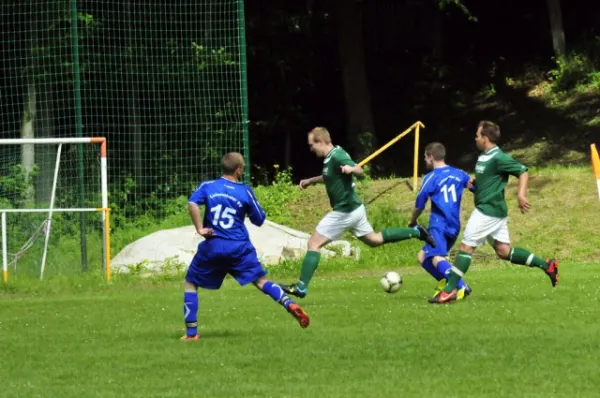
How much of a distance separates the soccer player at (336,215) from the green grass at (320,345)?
1.62 ft

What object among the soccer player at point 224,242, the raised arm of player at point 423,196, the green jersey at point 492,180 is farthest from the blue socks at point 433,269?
the soccer player at point 224,242

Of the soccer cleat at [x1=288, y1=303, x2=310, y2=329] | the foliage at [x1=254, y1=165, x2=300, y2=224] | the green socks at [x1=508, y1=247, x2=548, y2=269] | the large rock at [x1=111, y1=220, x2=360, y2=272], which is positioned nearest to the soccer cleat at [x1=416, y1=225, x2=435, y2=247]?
the green socks at [x1=508, y1=247, x2=548, y2=269]

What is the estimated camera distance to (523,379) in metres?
8.59

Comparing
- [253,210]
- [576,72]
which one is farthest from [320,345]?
[576,72]

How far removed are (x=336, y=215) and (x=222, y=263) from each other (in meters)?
3.03

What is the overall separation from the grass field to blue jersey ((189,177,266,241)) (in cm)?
91

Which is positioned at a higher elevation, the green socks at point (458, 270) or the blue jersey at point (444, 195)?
the blue jersey at point (444, 195)

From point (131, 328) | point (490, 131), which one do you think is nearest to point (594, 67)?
point (490, 131)

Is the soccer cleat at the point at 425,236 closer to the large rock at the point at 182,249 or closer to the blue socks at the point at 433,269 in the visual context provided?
the blue socks at the point at 433,269

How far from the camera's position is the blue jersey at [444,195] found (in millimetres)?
13828

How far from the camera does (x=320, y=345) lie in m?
10.5

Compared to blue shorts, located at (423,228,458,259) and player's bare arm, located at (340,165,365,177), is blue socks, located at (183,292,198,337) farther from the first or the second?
blue shorts, located at (423,228,458,259)

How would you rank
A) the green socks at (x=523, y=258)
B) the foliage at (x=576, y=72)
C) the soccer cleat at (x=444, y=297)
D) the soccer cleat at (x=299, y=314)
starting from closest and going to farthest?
1. the soccer cleat at (x=299, y=314)
2. the soccer cleat at (x=444, y=297)
3. the green socks at (x=523, y=258)
4. the foliage at (x=576, y=72)

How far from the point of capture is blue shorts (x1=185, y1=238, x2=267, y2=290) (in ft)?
37.0
